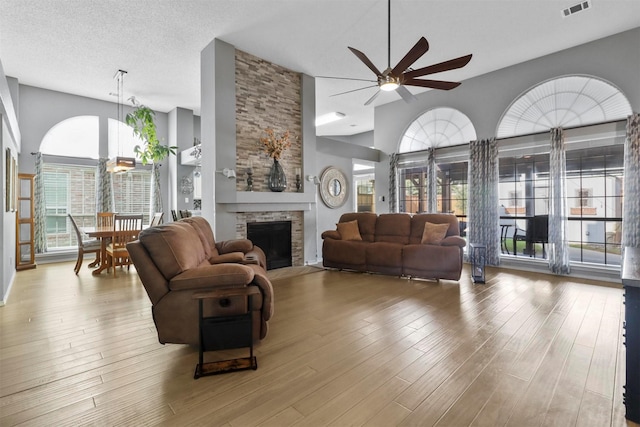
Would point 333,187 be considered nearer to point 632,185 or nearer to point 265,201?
point 265,201

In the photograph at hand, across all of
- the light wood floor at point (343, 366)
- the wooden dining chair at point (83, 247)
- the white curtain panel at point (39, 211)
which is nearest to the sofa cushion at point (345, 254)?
the light wood floor at point (343, 366)

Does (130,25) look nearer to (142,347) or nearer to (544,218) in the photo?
(142,347)

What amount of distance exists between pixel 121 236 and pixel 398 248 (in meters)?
4.80

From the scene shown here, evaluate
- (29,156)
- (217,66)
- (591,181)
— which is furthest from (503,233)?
(29,156)

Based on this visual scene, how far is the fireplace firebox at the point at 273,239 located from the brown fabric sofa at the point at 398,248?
2.52 feet

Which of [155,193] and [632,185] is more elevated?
[155,193]

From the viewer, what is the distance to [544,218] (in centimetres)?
529

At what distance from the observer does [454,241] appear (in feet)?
15.0

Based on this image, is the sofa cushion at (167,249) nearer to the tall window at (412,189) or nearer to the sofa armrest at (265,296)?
the sofa armrest at (265,296)

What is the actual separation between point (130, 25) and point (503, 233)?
7.49 m

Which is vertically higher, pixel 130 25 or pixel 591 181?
pixel 130 25

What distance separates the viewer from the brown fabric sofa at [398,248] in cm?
453

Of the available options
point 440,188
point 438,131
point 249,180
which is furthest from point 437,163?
point 249,180

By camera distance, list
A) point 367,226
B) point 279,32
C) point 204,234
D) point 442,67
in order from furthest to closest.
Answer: point 367,226
point 279,32
point 204,234
point 442,67
